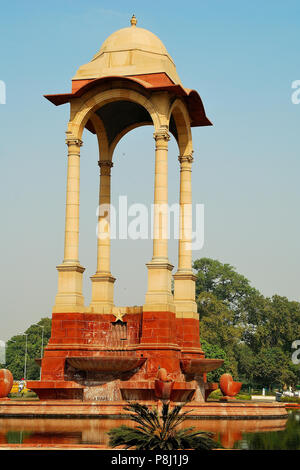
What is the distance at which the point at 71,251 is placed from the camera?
3484 cm

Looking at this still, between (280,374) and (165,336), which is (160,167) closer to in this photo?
(165,336)

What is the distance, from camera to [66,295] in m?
34.1

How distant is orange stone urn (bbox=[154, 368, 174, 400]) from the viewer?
95.7ft

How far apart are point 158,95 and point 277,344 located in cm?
7621

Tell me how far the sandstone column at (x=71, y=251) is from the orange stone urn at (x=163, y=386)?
6.44 meters

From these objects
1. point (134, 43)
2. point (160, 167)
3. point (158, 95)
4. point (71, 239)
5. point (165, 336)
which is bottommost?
point (165, 336)

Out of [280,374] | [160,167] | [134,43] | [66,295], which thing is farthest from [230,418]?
[280,374]

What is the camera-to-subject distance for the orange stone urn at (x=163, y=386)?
29156 mm

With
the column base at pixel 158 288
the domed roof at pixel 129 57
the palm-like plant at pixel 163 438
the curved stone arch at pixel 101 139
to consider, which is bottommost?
the palm-like plant at pixel 163 438

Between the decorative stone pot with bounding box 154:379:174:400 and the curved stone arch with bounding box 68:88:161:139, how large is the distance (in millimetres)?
13077

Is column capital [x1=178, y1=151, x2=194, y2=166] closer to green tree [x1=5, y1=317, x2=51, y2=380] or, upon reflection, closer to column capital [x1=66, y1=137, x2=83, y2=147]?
column capital [x1=66, y1=137, x2=83, y2=147]

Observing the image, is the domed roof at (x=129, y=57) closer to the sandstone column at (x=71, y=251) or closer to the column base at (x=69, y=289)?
the sandstone column at (x=71, y=251)

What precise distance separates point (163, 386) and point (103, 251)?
11750 mm

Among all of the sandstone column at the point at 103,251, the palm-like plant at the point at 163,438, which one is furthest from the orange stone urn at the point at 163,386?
the palm-like plant at the point at 163,438
